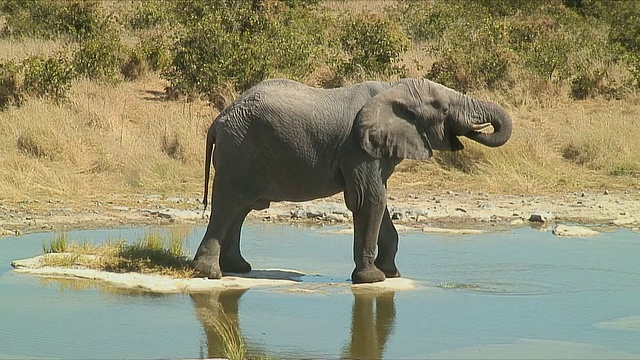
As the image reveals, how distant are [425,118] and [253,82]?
420 inches

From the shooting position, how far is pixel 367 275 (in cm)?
1137

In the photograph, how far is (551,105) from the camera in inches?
872

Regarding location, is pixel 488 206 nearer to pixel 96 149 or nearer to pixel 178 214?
pixel 178 214

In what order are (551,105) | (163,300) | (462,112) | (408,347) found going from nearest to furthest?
(408,347)
(163,300)
(462,112)
(551,105)

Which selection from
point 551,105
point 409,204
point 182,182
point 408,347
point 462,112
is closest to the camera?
point 408,347

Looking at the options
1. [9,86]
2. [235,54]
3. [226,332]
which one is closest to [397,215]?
[226,332]

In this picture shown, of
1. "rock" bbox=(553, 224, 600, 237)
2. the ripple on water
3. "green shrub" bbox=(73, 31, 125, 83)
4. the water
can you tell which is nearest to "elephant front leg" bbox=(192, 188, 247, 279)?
the water

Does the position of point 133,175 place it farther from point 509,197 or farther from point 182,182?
point 509,197

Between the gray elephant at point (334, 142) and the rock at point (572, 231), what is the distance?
11.3 ft

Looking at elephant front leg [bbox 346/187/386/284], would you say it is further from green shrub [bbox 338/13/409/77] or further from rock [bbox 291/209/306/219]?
green shrub [bbox 338/13/409/77]

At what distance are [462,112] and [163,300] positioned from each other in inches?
124

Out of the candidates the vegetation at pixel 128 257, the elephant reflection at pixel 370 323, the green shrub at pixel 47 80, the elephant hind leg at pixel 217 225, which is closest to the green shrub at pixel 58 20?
the green shrub at pixel 47 80

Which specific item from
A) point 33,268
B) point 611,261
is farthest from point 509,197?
point 33,268

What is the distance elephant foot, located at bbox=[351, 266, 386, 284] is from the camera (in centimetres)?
1137
